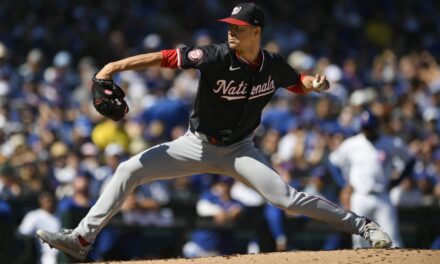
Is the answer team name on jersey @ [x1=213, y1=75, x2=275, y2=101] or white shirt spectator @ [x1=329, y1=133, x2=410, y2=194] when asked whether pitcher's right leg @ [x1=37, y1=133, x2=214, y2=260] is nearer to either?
team name on jersey @ [x1=213, y1=75, x2=275, y2=101]

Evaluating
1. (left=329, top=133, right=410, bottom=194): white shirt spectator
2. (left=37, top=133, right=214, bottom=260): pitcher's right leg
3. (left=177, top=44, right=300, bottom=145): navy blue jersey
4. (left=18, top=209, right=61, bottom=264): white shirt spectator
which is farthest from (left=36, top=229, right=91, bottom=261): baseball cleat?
(left=329, top=133, right=410, bottom=194): white shirt spectator

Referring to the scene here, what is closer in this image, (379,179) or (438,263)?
(438,263)

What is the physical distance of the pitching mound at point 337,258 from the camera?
6.51 metres

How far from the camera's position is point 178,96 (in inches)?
508

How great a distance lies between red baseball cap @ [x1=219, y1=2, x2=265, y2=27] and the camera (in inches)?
256

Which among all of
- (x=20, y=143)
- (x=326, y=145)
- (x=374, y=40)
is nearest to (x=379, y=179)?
(x=326, y=145)

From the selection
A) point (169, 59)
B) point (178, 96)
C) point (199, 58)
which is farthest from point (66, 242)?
point (178, 96)

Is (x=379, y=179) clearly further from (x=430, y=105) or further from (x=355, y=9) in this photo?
(x=355, y=9)

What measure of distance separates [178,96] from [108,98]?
21.5ft

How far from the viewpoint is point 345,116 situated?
12.7 meters

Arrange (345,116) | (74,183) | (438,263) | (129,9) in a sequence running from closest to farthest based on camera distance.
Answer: (438,263) < (74,183) < (345,116) < (129,9)

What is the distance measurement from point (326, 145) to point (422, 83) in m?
3.65

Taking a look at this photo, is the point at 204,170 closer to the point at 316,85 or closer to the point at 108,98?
the point at 108,98

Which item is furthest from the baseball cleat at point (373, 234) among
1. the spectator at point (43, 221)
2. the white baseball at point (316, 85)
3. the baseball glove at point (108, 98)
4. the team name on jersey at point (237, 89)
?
the spectator at point (43, 221)
